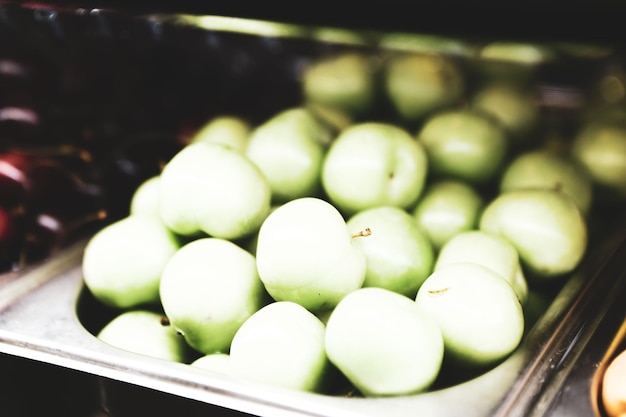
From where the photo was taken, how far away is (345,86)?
1.58m

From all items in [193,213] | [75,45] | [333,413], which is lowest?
[333,413]

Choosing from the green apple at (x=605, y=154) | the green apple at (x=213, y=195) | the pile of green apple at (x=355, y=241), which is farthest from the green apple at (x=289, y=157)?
the green apple at (x=605, y=154)

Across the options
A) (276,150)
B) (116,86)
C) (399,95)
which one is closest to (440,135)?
(399,95)

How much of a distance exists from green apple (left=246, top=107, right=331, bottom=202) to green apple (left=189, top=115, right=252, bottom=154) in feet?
0.44

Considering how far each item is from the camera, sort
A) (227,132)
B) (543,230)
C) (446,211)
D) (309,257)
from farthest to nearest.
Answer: (227,132) < (446,211) < (543,230) < (309,257)

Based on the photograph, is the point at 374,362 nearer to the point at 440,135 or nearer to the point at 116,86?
the point at 440,135

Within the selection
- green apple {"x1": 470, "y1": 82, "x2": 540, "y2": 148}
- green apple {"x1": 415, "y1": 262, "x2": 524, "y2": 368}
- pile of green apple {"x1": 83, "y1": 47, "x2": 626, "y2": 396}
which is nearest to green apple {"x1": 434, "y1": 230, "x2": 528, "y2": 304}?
pile of green apple {"x1": 83, "y1": 47, "x2": 626, "y2": 396}

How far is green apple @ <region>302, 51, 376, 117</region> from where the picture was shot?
1.58 meters

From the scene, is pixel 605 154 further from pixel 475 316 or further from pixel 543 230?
pixel 475 316

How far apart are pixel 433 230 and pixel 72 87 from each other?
1052 mm

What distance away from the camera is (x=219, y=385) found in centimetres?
86

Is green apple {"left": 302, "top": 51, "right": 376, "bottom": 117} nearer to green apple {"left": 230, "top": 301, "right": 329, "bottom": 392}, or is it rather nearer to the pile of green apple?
the pile of green apple

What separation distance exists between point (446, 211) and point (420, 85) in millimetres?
401

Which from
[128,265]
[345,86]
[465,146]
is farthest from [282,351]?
[345,86]
